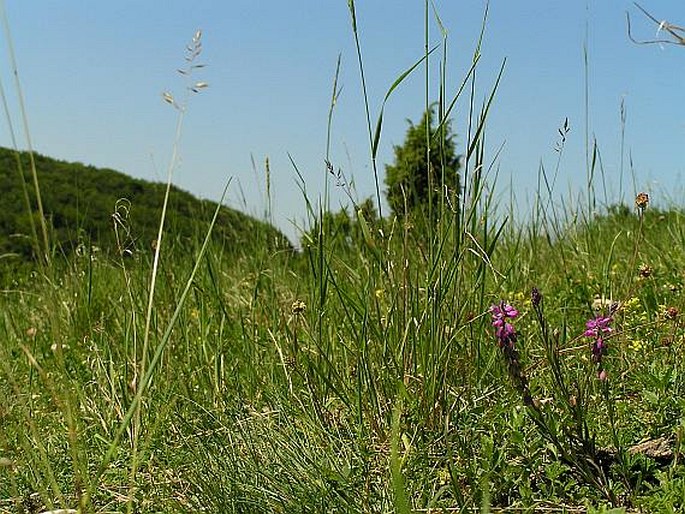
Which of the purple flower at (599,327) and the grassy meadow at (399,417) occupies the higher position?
the purple flower at (599,327)

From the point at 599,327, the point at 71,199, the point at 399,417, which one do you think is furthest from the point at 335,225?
the point at 71,199

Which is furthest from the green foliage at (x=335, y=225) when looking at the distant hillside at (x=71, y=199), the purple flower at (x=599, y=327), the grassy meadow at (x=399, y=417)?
the distant hillside at (x=71, y=199)

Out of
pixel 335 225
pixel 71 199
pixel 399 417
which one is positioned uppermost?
pixel 71 199

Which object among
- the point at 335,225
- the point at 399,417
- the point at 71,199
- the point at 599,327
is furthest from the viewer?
the point at 71,199

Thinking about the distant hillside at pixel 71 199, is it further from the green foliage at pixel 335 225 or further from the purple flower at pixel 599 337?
the purple flower at pixel 599 337

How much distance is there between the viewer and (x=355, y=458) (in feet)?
5.24

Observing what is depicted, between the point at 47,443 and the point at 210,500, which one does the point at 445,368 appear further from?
the point at 47,443

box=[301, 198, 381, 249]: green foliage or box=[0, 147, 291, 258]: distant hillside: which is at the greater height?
box=[0, 147, 291, 258]: distant hillside

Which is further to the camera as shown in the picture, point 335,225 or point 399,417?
point 335,225

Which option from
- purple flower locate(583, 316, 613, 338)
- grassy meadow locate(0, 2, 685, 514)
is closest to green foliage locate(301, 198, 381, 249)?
grassy meadow locate(0, 2, 685, 514)

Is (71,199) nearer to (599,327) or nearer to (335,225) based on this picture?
(335,225)

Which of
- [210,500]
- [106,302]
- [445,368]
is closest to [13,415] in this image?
[210,500]

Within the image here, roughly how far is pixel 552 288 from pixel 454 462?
62.7 inches

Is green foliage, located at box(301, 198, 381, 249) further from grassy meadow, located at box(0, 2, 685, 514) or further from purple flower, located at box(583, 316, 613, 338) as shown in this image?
purple flower, located at box(583, 316, 613, 338)
